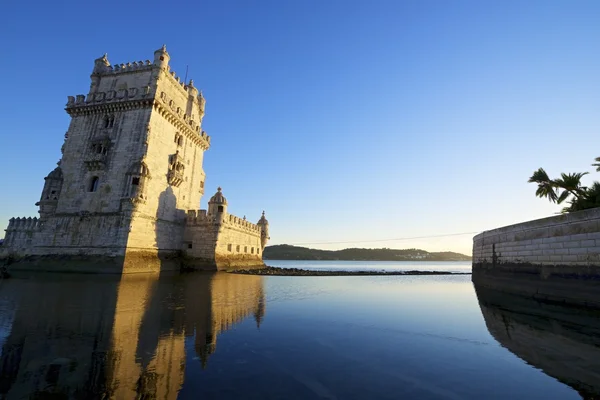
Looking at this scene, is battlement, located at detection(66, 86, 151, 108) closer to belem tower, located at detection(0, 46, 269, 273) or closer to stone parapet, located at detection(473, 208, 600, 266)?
belem tower, located at detection(0, 46, 269, 273)

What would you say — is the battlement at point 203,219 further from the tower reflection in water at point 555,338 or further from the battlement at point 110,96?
the tower reflection in water at point 555,338

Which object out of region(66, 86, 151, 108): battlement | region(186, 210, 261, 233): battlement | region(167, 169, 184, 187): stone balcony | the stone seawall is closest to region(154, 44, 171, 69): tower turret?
region(66, 86, 151, 108): battlement

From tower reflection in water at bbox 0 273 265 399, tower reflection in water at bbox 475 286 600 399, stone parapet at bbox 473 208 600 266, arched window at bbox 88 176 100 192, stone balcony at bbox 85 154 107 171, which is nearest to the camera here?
tower reflection in water at bbox 0 273 265 399

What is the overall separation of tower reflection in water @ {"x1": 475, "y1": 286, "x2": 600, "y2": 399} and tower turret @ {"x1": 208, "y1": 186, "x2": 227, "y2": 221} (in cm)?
2557

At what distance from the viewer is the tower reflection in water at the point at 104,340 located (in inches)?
184

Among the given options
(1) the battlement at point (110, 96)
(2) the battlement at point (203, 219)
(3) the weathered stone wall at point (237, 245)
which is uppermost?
(1) the battlement at point (110, 96)

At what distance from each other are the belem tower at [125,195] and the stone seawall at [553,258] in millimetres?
25636

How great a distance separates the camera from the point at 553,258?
1502 cm

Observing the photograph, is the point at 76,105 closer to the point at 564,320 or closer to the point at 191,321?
the point at 191,321

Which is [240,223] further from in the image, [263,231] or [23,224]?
[23,224]

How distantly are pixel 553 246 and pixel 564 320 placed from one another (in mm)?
5822

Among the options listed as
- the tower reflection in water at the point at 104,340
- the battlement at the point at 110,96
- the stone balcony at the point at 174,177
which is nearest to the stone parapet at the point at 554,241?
the tower reflection in water at the point at 104,340

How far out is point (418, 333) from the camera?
8898 mm

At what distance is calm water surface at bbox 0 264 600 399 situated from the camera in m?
4.82
